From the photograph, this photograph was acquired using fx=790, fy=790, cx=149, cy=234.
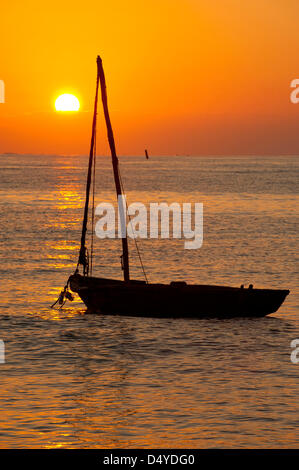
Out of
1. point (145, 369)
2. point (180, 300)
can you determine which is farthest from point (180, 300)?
point (145, 369)

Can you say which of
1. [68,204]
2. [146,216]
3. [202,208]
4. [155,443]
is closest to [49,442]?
[155,443]

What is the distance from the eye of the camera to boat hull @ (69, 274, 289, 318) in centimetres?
3450

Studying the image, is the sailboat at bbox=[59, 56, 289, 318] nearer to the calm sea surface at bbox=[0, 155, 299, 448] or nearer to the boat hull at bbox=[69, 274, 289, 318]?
the boat hull at bbox=[69, 274, 289, 318]

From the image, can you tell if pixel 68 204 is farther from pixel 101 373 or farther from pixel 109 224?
pixel 101 373

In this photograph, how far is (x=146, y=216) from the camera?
4018 inches

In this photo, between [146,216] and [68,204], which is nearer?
[146,216]

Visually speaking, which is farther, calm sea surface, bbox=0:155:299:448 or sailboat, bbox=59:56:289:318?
sailboat, bbox=59:56:289:318

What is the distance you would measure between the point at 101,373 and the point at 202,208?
91474 millimetres

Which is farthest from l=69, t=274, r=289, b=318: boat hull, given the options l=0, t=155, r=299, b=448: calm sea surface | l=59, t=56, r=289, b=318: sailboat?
l=0, t=155, r=299, b=448: calm sea surface

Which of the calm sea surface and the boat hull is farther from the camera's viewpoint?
the boat hull

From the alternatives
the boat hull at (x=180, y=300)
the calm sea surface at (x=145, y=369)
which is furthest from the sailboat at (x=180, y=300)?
the calm sea surface at (x=145, y=369)

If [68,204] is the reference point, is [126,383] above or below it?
below

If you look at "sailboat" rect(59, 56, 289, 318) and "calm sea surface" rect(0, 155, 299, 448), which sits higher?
"sailboat" rect(59, 56, 289, 318)

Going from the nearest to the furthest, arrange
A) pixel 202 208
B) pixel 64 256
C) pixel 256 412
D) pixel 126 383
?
pixel 256 412 → pixel 126 383 → pixel 64 256 → pixel 202 208
